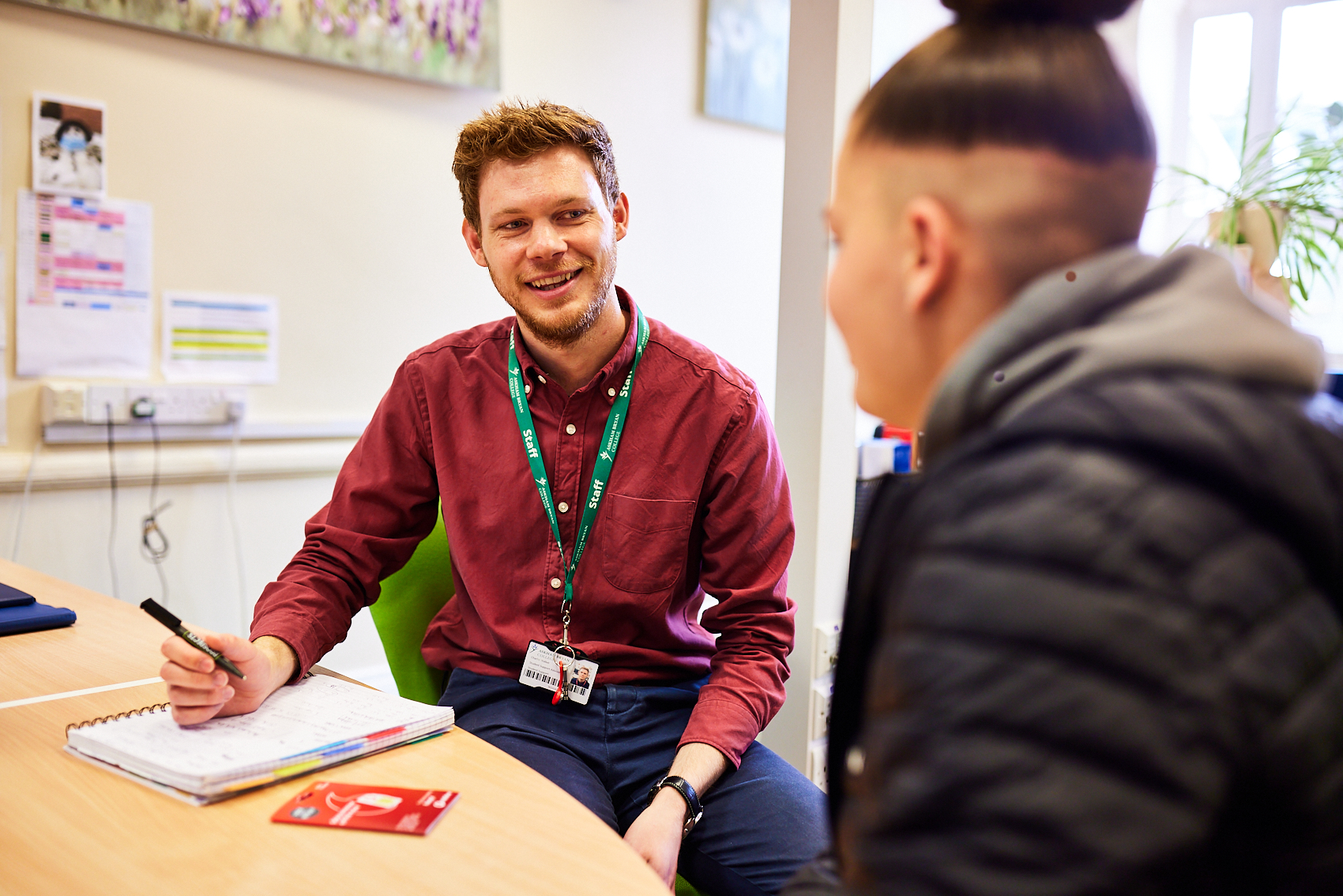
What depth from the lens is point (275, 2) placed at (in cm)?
254

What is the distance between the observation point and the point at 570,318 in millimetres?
1614

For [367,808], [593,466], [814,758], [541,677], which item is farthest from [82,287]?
[814,758]

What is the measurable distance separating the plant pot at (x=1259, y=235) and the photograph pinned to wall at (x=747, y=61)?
164 centimetres

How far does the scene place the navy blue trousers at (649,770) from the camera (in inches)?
50.5

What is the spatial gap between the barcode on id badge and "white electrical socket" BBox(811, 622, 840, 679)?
86cm

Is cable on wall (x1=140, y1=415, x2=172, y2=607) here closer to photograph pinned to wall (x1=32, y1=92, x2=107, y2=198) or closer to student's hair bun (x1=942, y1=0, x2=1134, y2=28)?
photograph pinned to wall (x1=32, y1=92, x2=107, y2=198)

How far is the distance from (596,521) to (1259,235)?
2.39 m

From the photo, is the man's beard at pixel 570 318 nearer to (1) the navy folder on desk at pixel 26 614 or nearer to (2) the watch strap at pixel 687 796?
(2) the watch strap at pixel 687 796

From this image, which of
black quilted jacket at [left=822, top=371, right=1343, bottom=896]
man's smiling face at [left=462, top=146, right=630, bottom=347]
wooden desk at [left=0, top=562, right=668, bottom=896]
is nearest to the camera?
black quilted jacket at [left=822, top=371, right=1343, bottom=896]

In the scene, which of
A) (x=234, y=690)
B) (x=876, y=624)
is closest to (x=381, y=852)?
(x=234, y=690)

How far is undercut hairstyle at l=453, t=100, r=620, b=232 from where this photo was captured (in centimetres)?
165

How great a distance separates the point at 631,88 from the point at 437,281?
1038 mm

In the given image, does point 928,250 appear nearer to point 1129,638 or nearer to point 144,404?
point 1129,638

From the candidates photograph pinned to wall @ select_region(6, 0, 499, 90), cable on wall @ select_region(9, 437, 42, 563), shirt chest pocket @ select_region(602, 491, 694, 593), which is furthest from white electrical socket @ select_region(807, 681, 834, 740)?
photograph pinned to wall @ select_region(6, 0, 499, 90)
